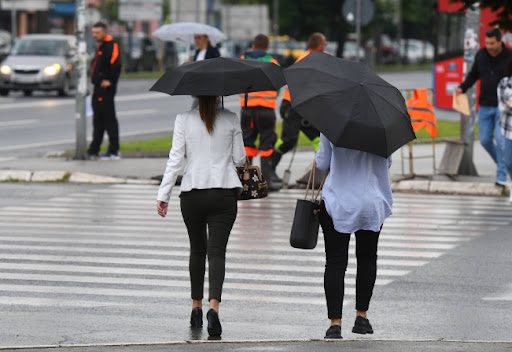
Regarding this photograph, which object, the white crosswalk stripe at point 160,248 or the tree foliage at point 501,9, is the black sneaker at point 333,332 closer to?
the white crosswalk stripe at point 160,248

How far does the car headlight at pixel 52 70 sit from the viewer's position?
1416 inches

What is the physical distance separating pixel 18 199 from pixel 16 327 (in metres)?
7.27

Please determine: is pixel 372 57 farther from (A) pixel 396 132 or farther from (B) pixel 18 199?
(A) pixel 396 132

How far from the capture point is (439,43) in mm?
33125

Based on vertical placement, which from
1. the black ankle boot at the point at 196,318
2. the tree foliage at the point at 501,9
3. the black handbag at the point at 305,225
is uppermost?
the tree foliage at the point at 501,9

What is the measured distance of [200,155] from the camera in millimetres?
7965

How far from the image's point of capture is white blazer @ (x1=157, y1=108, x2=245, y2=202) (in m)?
7.94

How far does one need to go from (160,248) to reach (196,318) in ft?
11.1

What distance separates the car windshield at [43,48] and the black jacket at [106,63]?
1870cm

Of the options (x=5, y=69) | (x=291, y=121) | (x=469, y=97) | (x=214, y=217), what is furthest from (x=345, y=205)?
(x=5, y=69)

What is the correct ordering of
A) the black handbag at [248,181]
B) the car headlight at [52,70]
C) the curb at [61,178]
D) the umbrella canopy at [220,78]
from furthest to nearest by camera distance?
the car headlight at [52,70]
the curb at [61,178]
the black handbag at [248,181]
the umbrella canopy at [220,78]

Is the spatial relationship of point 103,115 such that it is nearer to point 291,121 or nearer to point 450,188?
point 291,121

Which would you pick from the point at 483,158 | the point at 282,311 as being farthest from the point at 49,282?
the point at 483,158

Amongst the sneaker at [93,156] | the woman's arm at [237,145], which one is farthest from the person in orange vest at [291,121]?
the woman's arm at [237,145]
